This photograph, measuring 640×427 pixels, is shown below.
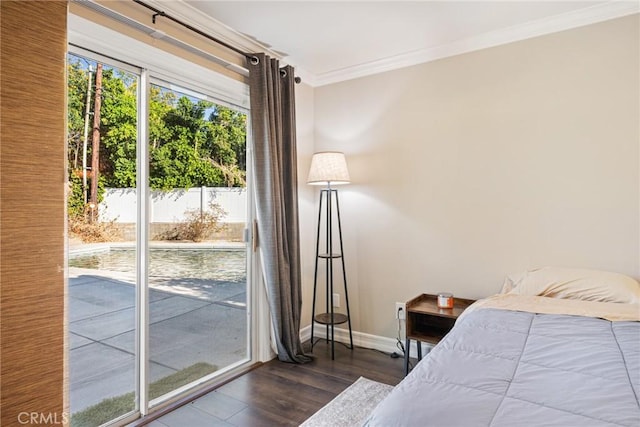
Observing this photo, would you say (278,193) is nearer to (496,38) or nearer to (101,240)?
(101,240)

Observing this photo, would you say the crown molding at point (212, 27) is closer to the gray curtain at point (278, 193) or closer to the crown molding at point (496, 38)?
the gray curtain at point (278, 193)

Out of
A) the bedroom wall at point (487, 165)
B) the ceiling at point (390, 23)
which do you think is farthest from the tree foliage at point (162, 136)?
the bedroom wall at point (487, 165)

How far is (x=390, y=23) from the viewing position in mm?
2553

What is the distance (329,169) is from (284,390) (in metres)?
1.68

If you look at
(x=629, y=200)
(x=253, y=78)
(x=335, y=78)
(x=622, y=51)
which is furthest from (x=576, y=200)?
(x=253, y=78)

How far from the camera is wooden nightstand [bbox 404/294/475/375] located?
8.34ft

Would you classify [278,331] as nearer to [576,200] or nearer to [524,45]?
[576,200]

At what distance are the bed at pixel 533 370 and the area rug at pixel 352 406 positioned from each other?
2.69 feet

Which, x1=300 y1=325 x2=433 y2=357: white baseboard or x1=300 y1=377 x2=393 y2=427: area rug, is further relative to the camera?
x1=300 y1=325 x2=433 y2=357: white baseboard

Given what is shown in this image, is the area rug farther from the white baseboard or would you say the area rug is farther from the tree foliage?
the tree foliage

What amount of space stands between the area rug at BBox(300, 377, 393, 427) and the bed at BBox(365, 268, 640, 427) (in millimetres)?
820

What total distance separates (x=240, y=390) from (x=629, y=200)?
111 inches

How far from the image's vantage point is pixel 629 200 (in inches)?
90.8

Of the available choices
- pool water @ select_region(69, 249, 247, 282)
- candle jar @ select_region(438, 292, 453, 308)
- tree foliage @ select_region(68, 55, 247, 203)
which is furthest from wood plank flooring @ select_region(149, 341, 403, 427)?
tree foliage @ select_region(68, 55, 247, 203)
